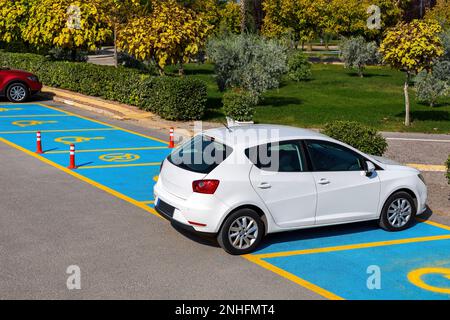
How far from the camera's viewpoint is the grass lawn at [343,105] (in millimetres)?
22359

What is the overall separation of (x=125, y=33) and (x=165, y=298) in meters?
17.7

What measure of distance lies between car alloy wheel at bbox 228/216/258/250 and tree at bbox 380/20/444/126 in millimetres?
14884

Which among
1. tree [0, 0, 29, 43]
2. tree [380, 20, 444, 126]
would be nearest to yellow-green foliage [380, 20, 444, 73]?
tree [380, 20, 444, 126]

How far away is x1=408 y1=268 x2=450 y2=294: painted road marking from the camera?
7.51m

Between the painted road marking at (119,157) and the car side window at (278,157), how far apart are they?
640 centimetres

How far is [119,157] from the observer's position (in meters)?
14.9

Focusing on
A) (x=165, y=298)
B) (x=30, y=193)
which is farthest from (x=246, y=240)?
(x=30, y=193)

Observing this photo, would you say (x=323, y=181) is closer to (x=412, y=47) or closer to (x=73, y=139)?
(x=73, y=139)

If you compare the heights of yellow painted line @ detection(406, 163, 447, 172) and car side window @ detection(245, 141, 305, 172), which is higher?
car side window @ detection(245, 141, 305, 172)

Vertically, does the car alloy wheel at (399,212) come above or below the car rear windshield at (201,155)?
below

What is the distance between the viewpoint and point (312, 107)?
85.8ft

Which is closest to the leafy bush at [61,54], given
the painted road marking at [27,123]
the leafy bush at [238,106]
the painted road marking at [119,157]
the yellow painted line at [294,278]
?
the painted road marking at [27,123]

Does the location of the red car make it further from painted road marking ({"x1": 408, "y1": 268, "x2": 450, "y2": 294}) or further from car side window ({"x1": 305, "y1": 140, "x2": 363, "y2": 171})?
painted road marking ({"x1": 408, "y1": 268, "x2": 450, "y2": 294})

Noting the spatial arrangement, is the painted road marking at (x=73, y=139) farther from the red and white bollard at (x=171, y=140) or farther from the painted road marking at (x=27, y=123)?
the painted road marking at (x=27, y=123)
